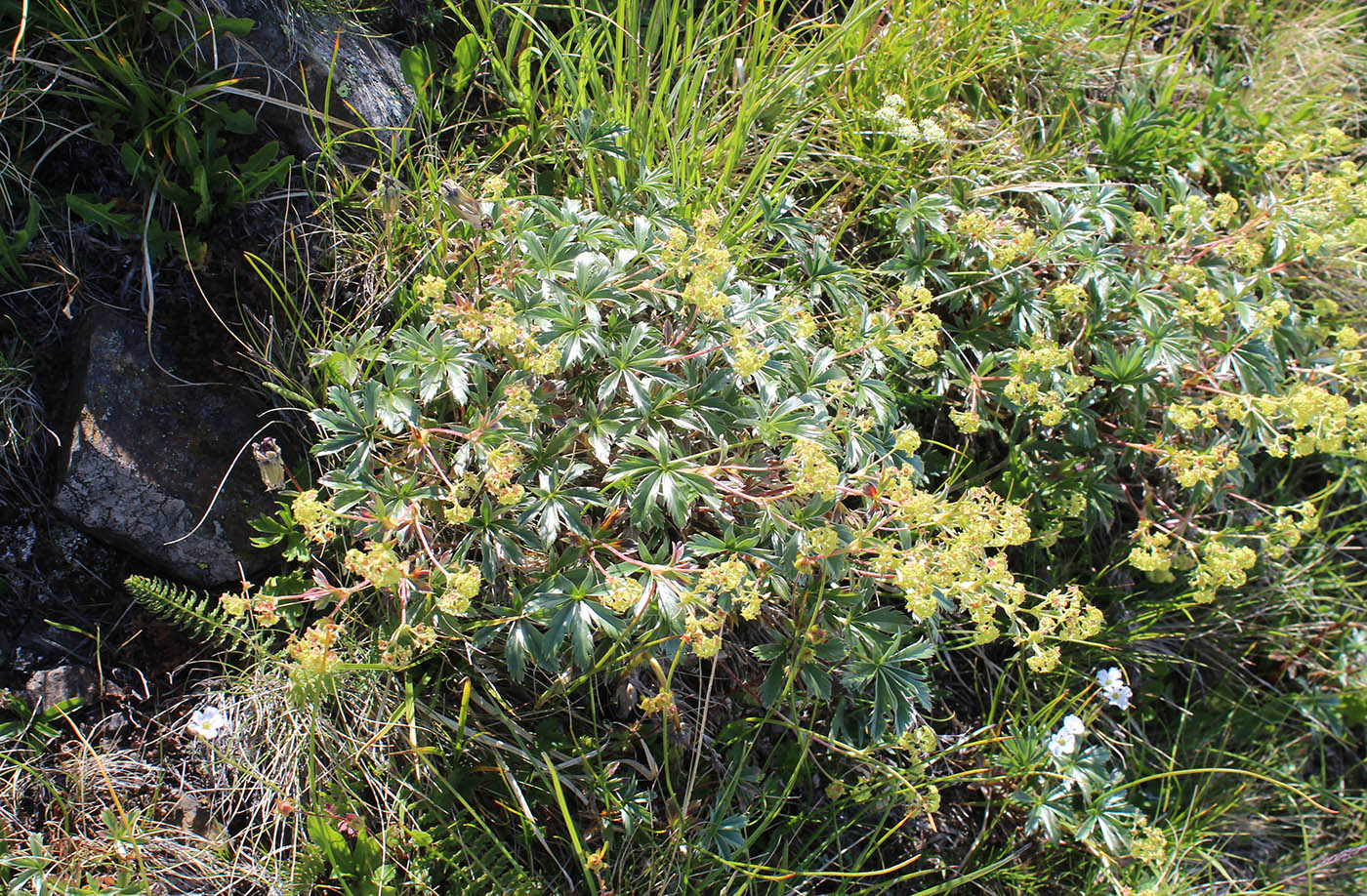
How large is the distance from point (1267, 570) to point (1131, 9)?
235 centimetres

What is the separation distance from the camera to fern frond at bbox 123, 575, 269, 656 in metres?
1.89

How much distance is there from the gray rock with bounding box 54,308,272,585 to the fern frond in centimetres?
9

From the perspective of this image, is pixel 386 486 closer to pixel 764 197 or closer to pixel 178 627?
pixel 178 627

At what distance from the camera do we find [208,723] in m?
1.96

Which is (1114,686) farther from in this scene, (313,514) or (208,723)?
(208,723)

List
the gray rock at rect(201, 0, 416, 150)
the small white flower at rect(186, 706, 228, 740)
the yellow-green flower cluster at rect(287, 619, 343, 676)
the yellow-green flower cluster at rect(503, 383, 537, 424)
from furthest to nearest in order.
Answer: the gray rock at rect(201, 0, 416, 150) < the small white flower at rect(186, 706, 228, 740) < the yellow-green flower cluster at rect(503, 383, 537, 424) < the yellow-green flower cluster at rect(287, 619, 343, 676)

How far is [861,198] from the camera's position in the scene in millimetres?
2824

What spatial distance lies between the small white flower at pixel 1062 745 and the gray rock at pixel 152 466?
2.27m

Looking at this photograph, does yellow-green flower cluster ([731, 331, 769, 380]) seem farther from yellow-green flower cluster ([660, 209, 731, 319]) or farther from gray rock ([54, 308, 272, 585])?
gray rock ([54, 308, 272, 585])

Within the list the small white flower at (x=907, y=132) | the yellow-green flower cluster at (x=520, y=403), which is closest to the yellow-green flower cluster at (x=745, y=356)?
the yellow-green flower cluster at (x=520, y=403)

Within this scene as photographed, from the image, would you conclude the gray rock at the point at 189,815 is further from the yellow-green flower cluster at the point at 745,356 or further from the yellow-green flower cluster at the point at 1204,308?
the yellow-green flower cluster at the point at 1204,308

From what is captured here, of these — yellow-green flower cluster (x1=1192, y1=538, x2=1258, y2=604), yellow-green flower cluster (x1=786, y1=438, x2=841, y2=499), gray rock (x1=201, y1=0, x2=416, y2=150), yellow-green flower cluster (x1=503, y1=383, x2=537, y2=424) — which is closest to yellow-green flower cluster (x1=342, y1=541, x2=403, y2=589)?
yellow-green flower cluster (x1=503, y1=383, x2=537, y2=424)

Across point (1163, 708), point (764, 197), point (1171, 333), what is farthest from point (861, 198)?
point (1163, 708)

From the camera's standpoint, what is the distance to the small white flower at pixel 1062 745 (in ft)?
7.74
